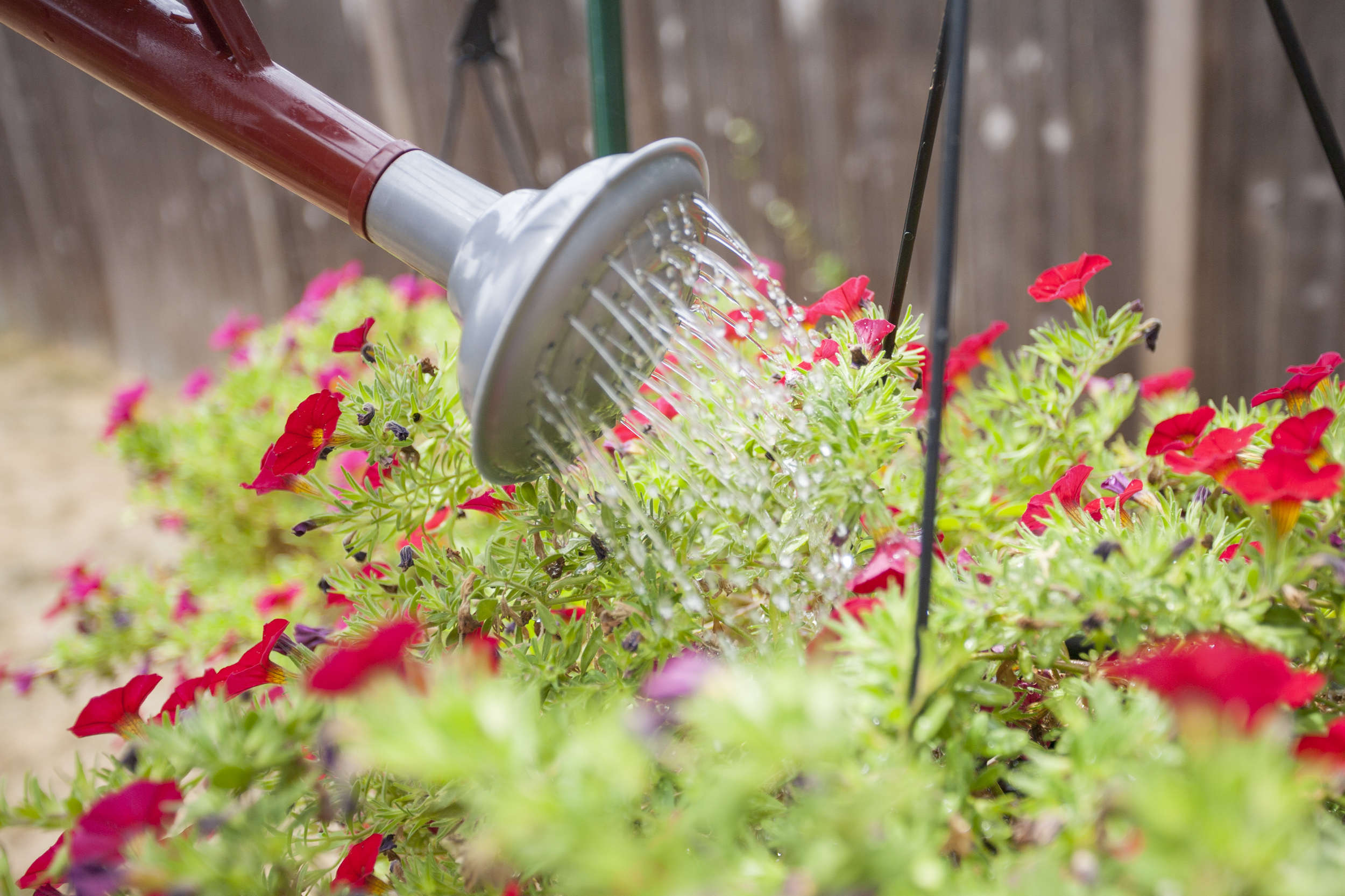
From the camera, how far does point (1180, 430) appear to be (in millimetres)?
688

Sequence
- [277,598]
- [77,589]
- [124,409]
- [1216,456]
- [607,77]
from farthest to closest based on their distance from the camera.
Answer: [124,409]
[77,589]
[277,598]
[607,77]
[1216,456]

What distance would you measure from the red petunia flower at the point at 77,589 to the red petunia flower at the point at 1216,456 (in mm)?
1658

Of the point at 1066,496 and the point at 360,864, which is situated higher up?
the point at 1066,496

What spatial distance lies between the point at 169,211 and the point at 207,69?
158 inches

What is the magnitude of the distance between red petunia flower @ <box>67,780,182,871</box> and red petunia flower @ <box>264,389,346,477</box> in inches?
11.5

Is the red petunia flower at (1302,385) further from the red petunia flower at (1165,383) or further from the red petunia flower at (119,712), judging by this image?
the red petunia flower at (119,712)

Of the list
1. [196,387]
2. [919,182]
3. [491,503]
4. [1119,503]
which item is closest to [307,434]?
[491,503]

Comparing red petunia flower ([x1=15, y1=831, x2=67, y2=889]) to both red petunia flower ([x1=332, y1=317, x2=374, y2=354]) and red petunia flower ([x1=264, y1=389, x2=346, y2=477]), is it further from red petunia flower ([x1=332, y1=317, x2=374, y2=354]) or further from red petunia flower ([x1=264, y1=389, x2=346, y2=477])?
red petunia flower ([x1=332, y1=317, x2=374, y2=354])

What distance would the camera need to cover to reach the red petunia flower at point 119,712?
60 centimetres

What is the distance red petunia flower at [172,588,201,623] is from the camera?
4.62 feet

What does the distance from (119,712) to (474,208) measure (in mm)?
493

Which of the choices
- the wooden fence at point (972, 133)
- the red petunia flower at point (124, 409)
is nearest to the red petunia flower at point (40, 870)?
the red petunia flower at point (124, 409)

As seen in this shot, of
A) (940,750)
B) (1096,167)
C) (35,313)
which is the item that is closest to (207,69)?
(940,750)

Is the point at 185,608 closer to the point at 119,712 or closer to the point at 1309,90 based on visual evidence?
the point at 119,712
